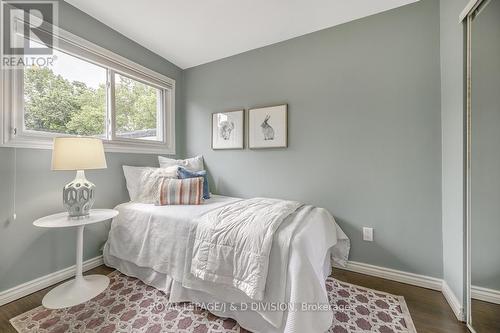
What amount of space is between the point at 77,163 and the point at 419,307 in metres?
2.85

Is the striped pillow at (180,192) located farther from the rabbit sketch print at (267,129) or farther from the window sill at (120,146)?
the rabbit sketch print at (267,129)

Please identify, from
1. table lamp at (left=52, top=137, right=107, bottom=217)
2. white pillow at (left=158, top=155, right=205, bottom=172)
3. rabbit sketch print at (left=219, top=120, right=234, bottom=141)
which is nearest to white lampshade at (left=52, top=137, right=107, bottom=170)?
table lamp at (left=52, top=137, right=107, bottom=217)

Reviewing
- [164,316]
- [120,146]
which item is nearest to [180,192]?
[120,146]

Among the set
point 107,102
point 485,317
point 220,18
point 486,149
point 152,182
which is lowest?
point 485,317

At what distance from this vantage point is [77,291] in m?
1.63

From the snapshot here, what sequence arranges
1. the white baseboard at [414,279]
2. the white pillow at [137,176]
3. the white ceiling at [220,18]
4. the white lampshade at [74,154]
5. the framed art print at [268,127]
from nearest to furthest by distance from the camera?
the white baseboard at [414,279] < the white lampshade at [74,154] < the white ceiling at [220,18] < the white pillow at [137,176] < the framed art print at [268,127]

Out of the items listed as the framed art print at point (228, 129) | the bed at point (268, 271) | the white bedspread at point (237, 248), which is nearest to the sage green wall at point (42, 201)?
the bed at point (268, 271)

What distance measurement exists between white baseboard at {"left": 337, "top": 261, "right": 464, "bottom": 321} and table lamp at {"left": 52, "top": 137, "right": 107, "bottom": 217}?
2523 millimetres

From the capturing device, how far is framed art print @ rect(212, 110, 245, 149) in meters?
2.67

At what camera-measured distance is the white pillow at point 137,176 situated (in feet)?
7.44

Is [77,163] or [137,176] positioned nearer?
[77,163]

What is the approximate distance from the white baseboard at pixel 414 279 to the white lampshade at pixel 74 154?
258 cm

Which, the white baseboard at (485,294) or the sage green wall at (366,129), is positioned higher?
the sage green wall at (366,129)

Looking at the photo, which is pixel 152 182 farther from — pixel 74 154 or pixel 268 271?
pixel 268 271
